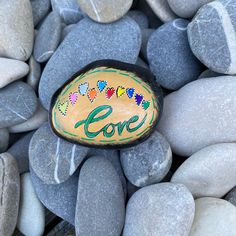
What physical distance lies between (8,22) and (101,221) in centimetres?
46

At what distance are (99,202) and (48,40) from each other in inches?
14.3

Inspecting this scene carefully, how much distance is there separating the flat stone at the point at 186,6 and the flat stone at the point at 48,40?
249 mm

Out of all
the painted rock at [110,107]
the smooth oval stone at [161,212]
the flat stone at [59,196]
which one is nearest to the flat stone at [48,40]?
the painted rock at [110,107]

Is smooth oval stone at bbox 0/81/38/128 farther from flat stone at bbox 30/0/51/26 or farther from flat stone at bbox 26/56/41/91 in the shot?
flat stone at bbox 30/0/51/26

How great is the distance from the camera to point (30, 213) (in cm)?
77

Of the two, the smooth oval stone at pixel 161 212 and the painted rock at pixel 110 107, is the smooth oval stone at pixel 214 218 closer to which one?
the smooth oval stone at pixel 161 212

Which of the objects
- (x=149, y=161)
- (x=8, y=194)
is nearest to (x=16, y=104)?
(x=8, y=194)

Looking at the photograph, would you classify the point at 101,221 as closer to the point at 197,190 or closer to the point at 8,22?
the point at 197,190

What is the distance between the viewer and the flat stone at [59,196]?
747 millimetres

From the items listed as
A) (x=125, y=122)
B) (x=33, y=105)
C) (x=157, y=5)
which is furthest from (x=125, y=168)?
(x=157, y=5)

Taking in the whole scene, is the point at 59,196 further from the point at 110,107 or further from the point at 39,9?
the point at 39,9

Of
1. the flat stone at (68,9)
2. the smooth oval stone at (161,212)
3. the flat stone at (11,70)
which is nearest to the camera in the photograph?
the smooth oval stone at (161,212)

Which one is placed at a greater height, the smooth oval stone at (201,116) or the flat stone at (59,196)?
the smooth oval stone at (201,116)

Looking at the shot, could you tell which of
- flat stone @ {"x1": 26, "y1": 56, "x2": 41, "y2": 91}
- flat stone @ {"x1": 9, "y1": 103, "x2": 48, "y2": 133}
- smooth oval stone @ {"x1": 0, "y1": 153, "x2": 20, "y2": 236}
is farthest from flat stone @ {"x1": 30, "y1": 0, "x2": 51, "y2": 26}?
smooth oval stone @ {"x1": 0, "y1": 153, "x2": 20, "y2": 236}
